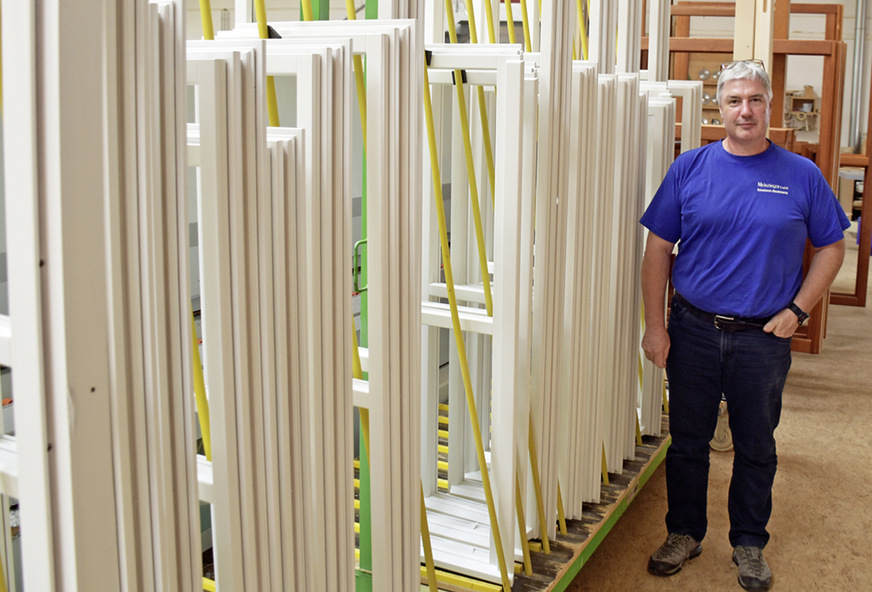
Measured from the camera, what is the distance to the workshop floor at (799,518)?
11.7ft

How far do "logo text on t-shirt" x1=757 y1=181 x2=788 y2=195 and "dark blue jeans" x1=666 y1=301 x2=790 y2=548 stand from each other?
1.69ft

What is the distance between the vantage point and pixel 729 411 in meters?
3.51

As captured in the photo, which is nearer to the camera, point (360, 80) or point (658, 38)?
point (360, 80)

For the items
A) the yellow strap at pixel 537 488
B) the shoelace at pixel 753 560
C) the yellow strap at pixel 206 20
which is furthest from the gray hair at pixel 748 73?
the yellow strap at pixel 206 20

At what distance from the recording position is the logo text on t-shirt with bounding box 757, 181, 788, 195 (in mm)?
3246

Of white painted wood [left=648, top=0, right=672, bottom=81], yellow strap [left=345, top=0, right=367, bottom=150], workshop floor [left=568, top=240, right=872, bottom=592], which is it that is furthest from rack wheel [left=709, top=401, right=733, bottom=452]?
yellow strap [left=345, top=0, right=367, bottom=150]

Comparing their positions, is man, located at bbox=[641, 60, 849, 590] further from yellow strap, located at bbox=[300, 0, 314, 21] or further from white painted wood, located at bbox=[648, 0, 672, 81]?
yellow strap, located at bbox=[300, 0, 314, 21]

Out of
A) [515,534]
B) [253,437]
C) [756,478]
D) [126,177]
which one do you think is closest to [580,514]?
[515,534]

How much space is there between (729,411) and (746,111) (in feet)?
3.76

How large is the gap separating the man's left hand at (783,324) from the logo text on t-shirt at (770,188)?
433 millimetres

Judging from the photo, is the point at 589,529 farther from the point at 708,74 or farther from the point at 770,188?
the point at 708,74

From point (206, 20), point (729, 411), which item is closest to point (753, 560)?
point (729, 411)

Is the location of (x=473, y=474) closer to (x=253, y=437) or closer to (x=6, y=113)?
(x=253, y=437)

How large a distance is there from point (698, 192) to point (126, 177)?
2.46m
